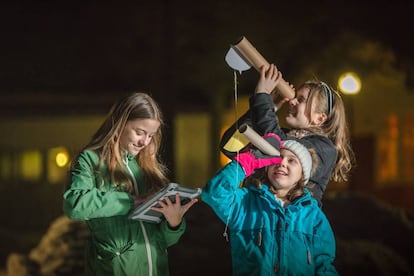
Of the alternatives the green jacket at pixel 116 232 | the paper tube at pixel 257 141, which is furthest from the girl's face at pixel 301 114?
the green jacket at pixel 116 232

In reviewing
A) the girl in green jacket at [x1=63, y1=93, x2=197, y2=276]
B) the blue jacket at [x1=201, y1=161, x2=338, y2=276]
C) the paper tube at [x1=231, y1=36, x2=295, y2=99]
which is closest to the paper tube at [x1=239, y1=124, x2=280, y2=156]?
the blue jacket at [x1=201, y1=161, x2=338, y2=276]

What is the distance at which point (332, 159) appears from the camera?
3.07 metres

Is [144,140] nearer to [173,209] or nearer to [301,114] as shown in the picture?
[173,209]

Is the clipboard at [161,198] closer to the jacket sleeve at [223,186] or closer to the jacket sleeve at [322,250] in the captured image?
the jacket sleeve at [223,186]

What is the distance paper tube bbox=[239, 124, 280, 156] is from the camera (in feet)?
8.95

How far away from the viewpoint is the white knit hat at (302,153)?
2928 mm

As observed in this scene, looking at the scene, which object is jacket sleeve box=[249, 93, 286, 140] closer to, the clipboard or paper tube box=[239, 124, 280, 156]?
paper tube box=[239, 124, 280, 156]

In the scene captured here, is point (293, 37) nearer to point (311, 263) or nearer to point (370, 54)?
point (370, 54)

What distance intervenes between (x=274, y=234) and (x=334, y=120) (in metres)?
0.54

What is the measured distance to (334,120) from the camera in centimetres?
312

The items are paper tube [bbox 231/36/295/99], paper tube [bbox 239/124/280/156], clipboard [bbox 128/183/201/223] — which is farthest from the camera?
paper tube [bbox 231/36/295/99]

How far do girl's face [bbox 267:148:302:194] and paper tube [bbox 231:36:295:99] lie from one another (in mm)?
246

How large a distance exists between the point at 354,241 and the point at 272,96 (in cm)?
386

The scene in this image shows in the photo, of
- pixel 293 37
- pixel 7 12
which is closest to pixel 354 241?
pixel 293 37
